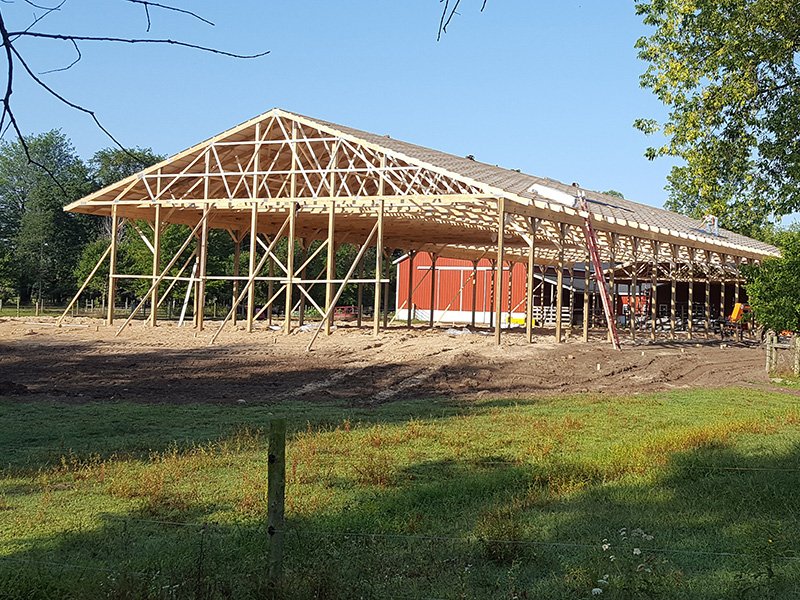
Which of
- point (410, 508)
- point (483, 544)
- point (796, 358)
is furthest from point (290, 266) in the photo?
point (483, 544)

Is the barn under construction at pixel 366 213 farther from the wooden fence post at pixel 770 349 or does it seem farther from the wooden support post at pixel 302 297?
the wooden fence post at pixel 770 349

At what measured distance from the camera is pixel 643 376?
69.1ft

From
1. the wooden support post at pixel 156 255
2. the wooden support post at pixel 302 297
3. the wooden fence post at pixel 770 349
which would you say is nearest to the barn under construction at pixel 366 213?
the wooden support post at pixel 156 255

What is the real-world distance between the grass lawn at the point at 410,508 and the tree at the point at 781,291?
8.83 m

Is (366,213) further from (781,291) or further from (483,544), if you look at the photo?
(483,544)

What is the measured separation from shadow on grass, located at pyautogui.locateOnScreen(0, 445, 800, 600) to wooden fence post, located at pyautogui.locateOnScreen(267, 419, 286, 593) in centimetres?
10

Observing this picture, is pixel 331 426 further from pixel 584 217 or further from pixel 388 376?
pixel 584 217

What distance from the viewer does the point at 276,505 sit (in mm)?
4898

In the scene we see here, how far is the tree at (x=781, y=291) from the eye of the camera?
20.6 m

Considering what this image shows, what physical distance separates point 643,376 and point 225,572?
17208mm

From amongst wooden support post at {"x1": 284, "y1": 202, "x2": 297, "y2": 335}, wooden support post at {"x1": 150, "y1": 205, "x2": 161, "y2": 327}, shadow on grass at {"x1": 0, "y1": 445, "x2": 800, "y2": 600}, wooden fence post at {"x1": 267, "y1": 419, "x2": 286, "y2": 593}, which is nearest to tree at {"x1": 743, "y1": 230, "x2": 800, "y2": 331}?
wooden support post at {"x1": 284, "y1": 202, "x2": 297, "y2": 335}

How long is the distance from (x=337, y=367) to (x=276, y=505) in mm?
16021

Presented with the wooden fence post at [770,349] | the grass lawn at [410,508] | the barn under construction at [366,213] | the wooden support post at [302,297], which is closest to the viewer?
the grass lawn at [410,508]

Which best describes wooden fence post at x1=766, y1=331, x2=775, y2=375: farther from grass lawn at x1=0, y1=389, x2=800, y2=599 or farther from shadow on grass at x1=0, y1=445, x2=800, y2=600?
shadow on grass at x1=0, y1=445, x2=800, y2=600
